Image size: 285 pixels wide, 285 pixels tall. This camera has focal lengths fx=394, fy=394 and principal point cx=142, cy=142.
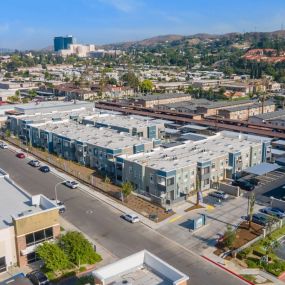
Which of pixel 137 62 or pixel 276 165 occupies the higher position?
pixel 137 62

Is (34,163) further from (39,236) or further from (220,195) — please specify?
(220,195)

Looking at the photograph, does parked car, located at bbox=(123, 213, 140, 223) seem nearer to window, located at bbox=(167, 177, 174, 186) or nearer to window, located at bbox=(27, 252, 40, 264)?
window, located at bbox=(167, 177, 174, 186)

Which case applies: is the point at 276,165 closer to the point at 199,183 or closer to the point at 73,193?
the point at 199,183

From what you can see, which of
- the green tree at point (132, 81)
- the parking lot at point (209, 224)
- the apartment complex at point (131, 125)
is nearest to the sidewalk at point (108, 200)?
the parking lot at point (209, 224)

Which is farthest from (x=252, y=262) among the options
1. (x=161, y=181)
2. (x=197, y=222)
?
(x=161, y=181)

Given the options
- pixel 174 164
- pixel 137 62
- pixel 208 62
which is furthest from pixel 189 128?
pixel 137 62

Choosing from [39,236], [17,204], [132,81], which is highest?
[132,81]
